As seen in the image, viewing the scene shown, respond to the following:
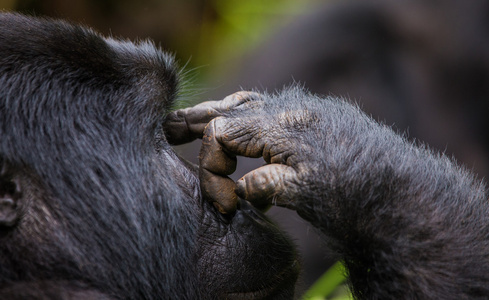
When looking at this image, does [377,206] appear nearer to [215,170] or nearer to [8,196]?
[215,170]

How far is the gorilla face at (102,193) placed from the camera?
1393mm

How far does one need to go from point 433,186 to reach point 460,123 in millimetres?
2550

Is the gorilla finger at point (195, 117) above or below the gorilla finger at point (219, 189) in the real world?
above

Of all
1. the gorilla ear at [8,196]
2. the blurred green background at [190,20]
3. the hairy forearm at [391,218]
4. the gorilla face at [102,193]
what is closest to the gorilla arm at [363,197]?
the hairy forearm at [391,218]

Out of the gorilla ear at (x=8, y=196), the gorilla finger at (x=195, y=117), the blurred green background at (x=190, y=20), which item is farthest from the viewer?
the blurred green background at (x=190, y=20)

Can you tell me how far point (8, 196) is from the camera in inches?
54.0

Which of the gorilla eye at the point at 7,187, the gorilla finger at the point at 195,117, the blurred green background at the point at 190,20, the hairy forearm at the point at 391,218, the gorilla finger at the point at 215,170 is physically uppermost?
the blurred green background at the point at 190,20

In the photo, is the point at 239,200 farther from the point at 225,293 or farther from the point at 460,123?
the point at 460,123

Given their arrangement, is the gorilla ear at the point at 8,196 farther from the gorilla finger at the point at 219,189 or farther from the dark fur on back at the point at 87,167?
the gorilla finger at the point at 219,189

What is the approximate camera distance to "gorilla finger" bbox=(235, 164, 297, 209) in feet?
4.98

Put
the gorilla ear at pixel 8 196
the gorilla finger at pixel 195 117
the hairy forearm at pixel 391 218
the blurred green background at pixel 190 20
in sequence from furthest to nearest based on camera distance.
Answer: the blurred green background at pixel 190 20 → the gorilla finger at pixel 195 117 → the hairy forearm at pixel 391 218 → the gorilla ear at pixel 8 196

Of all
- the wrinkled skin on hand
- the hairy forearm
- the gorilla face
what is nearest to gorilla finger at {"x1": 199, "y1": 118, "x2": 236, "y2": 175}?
the wrinkled skin on hand

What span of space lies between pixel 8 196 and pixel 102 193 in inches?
8.7

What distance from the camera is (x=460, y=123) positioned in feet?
12.9
